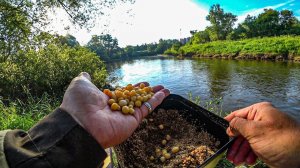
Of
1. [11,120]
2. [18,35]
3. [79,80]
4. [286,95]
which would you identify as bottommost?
[286,95]

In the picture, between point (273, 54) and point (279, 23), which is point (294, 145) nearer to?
point (273, 54)

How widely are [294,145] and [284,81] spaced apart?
51.9 ft

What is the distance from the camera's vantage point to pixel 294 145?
5.08 ft

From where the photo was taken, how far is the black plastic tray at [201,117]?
195 centimetres

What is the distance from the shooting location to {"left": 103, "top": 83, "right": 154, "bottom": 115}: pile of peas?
199cm

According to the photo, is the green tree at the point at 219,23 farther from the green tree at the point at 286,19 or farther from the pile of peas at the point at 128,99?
the pile of peas at the point at 128,99

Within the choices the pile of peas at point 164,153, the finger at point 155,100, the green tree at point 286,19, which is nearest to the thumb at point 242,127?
the pile of peas at point 164,153

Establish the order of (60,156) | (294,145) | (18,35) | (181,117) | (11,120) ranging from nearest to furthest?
1. (60,156)
2. (294,145)
3. (181,117)
4. (11,120)
5. (18,35)

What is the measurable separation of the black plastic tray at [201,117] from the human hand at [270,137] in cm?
11

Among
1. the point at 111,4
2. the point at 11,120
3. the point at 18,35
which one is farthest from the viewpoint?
the point at 111,4

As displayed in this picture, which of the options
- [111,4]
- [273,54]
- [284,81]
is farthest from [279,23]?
[111,4]

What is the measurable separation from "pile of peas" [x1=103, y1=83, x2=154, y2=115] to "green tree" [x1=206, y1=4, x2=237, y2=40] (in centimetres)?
5920

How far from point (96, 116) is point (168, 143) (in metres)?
0.92

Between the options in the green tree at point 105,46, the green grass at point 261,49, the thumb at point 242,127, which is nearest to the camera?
the thumb at point 242,127
